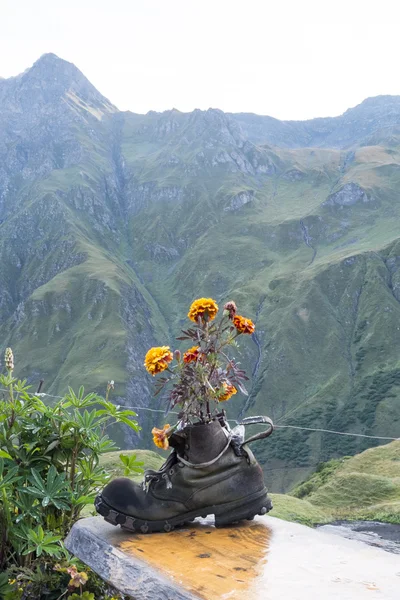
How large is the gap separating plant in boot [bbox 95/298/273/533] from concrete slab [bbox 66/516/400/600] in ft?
0.36

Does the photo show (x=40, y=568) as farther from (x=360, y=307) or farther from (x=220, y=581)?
(x=360, y=307)

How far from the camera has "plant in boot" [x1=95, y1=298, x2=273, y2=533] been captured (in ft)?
10.9

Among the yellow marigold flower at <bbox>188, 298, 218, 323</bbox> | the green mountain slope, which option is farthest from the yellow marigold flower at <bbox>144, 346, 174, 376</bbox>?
the green mountain slope

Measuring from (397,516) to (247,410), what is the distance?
139m

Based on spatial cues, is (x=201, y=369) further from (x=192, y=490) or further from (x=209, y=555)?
(x=209, y=555)

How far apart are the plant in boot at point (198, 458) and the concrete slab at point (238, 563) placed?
11 centimetres

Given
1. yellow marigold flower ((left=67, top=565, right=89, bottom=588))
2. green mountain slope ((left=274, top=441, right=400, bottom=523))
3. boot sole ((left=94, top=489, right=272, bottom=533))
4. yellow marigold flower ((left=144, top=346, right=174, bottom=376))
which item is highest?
yellow marigold flower ((left=144, top=346, right=174, bottom=376))

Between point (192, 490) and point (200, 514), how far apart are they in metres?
0.16

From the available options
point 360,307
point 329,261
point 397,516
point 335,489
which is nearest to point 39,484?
point 397,516

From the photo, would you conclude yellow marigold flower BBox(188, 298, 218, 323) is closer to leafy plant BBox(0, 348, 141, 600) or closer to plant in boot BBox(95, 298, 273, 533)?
plant in boot BBox(95, 298, 273, 533)

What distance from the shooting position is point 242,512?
3.37 meters

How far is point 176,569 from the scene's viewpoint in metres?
2.60

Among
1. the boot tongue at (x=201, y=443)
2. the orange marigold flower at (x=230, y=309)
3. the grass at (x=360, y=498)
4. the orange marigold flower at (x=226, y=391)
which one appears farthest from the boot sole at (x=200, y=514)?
the grass at (x=360, y=498)

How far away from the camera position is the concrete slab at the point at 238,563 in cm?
228
